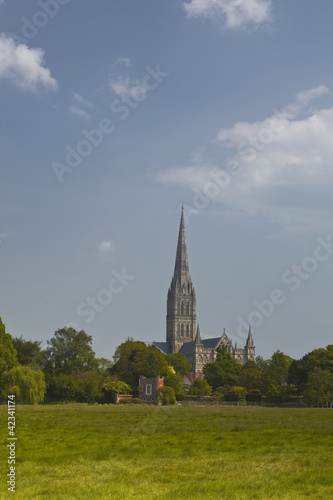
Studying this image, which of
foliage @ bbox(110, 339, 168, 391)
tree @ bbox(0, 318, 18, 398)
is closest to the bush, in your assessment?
foliage @ bbox(110, 339, 168, 391)

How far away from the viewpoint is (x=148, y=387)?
275ft

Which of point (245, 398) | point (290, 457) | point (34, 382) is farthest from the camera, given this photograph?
point (245, 398)

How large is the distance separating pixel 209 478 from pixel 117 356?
113 metres

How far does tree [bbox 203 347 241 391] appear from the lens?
11562 centimetres

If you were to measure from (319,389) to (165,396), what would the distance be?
2206 centimetres

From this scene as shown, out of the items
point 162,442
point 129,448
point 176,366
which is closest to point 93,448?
point 129,448

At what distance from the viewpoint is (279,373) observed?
320ft

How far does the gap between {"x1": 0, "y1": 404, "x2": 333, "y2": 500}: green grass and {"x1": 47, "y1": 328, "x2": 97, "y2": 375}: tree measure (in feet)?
252

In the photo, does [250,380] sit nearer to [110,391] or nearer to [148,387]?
[148,387]

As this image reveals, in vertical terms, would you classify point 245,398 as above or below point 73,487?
below

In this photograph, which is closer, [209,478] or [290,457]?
[209,478]

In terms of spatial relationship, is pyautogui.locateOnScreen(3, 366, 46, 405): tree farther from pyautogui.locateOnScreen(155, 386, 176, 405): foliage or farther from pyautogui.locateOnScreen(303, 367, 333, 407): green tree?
pyautogui.locateOnScreen(303, 367, 333, 407): green tree

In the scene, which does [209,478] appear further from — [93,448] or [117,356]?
[117,356]

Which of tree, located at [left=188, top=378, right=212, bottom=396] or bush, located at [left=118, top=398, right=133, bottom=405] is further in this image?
tree, located at [left=188, top=378, right=212, bottom=396]
